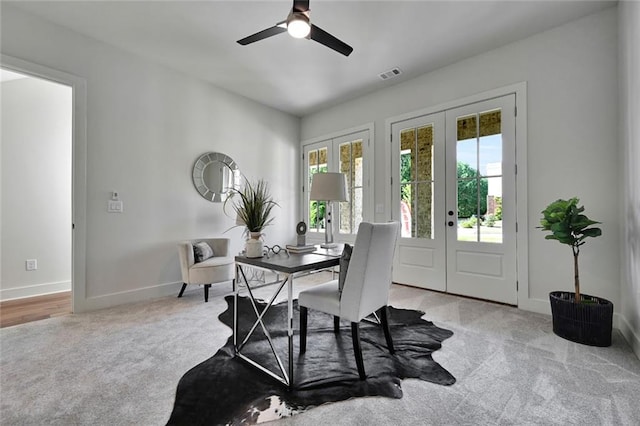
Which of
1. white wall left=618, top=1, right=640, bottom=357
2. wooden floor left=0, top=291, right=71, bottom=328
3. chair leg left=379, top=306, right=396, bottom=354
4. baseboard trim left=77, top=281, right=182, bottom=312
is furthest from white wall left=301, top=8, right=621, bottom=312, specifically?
wooden floor left=0, top=291, right=71, bottom=328

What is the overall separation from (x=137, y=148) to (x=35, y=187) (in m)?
1.49

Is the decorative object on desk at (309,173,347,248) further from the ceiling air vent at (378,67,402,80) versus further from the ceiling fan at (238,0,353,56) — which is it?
the ceiling air vent at (378,67,402,80)

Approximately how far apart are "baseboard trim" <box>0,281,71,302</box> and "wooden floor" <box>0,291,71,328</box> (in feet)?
0.25

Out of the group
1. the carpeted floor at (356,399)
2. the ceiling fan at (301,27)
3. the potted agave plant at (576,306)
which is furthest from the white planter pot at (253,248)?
the potted agave plant at (576,306)

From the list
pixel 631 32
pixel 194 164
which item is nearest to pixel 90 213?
pixel 194 164

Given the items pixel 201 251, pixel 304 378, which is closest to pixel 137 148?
pixel 201 251

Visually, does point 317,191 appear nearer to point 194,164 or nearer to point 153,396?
point 153,396

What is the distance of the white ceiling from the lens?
2516 mm

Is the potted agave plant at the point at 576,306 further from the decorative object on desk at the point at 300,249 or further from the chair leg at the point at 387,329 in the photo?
the decorative object on desk at the point at 300,249

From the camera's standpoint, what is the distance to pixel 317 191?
8.27ft

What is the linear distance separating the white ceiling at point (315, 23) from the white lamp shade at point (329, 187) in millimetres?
1456

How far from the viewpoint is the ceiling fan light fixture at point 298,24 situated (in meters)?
1.89

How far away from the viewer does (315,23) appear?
2.73 meters

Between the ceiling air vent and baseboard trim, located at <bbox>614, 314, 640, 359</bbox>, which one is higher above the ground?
the ceiling air vent
